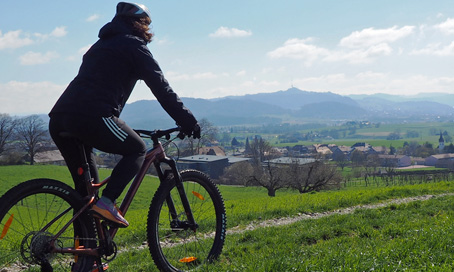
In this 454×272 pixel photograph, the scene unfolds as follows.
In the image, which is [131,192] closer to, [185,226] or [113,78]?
[185,226]

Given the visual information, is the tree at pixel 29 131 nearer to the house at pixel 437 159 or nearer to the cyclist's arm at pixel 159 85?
the cyclist's arm at pixel 159 85

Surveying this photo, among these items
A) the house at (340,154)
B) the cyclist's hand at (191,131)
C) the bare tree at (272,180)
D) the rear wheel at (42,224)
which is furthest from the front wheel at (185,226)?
the house at (340,154)

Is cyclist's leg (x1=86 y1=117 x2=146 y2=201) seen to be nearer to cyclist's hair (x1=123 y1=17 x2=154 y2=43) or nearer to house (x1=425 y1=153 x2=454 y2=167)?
cyclist's hair (x1=123 y1=17 x2=154 y2=43)

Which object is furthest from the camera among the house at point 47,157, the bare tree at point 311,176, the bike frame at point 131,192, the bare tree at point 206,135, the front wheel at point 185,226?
the house at point 47,157

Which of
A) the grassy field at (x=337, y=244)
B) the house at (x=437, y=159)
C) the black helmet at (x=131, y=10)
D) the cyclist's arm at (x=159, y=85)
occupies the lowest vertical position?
the house at (x=437, y=159)

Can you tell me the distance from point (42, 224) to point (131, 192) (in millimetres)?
A: 904

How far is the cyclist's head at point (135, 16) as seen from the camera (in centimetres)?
406

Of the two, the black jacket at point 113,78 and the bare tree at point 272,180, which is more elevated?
the black jacket at point 113,78

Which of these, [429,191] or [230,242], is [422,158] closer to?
[429,191]

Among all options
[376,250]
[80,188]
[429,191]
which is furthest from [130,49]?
[429,191]

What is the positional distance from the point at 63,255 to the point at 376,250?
3394 mm

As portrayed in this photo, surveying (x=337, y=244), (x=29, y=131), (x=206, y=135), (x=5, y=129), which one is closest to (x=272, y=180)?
(x=206, y=135)

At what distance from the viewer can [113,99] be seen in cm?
383

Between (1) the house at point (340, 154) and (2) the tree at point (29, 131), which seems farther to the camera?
(1) the house at point (340, 154)
